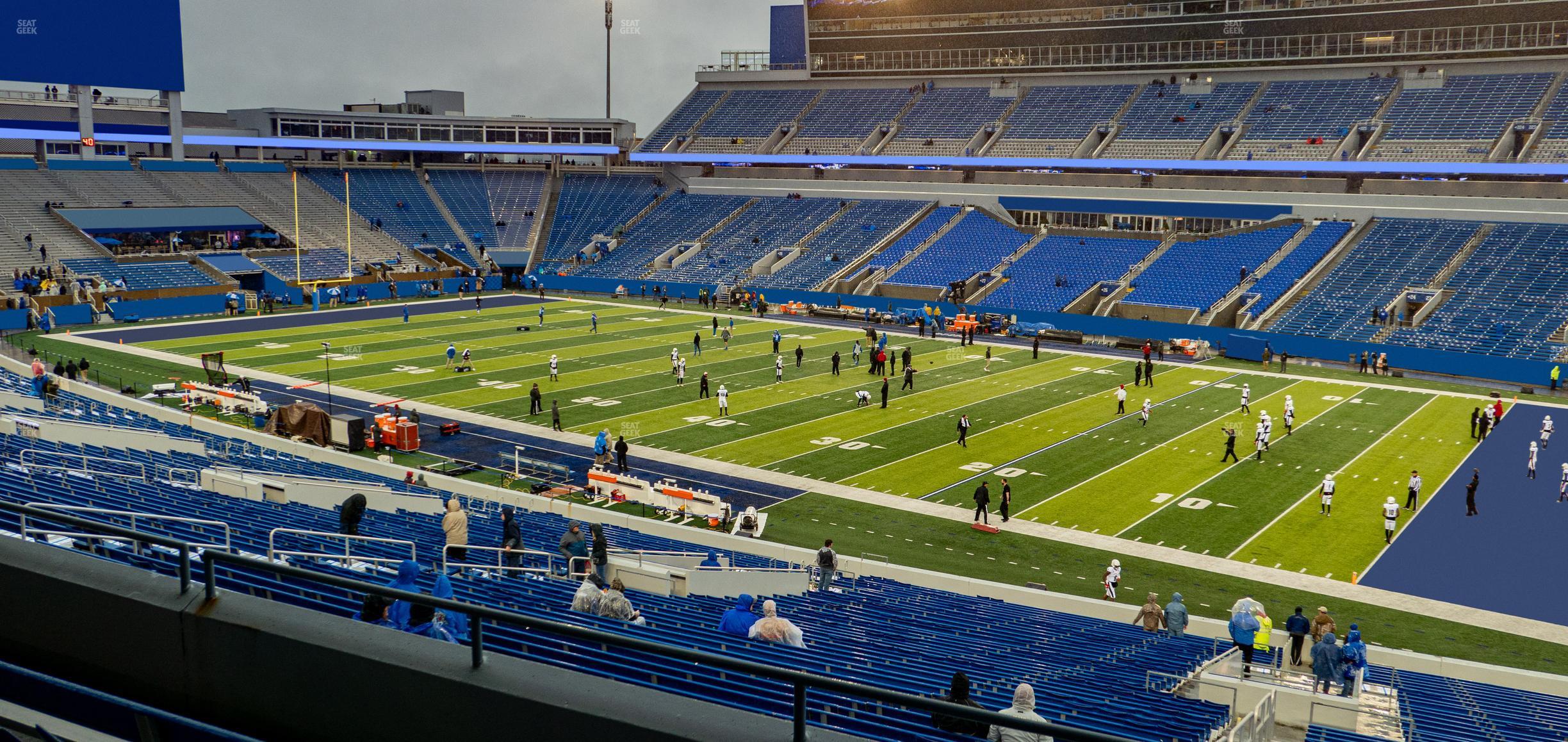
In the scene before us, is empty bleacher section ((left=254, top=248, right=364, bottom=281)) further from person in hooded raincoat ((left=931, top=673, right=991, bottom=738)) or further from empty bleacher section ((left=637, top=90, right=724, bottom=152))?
person in hooded raincoat ((left=931, top=673, right=991, bottom=738))

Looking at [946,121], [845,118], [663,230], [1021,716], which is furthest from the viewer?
[845,118]

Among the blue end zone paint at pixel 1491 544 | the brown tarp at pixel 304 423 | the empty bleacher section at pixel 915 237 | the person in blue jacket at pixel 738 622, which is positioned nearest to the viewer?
the person in blue jacket at pixel 738 622

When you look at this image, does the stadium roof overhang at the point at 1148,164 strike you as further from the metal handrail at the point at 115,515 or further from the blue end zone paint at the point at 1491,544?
the metal handrail at the point at 115,515

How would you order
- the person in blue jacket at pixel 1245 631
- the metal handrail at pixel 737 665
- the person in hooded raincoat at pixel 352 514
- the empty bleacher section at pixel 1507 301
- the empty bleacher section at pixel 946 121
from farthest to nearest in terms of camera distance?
the empty bleacher section at pixel 946 121 < the empty bleacher section at pixel 1507 301 < the person in blue jacket at pixel 1245 631 < the person in hooded raincoat at pixel 352 514 < the metal handrail at pixel 737 665

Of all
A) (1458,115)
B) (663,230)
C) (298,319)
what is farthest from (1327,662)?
(663,230)

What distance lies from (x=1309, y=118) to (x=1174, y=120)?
24.3 feet

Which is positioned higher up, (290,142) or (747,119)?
(747,119)

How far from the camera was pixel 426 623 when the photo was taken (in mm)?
6895

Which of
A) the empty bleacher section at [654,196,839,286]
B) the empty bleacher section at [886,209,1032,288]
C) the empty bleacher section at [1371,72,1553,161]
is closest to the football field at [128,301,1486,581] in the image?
the empty bleacher section at [886,209,1032,288]

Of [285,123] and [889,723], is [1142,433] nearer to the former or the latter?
[889,723]

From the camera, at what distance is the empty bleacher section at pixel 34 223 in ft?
169

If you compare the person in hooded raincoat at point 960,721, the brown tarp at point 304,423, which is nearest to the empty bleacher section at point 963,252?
the brown tarp at point 304,423

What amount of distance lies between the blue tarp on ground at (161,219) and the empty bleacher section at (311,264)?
3.59 m

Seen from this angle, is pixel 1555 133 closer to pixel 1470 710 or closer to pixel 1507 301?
pixel 1507 301
